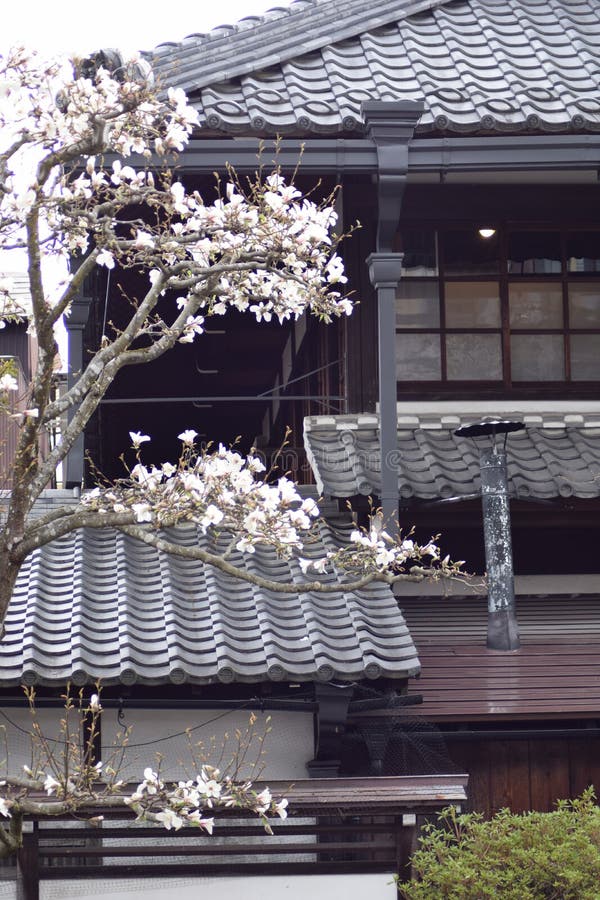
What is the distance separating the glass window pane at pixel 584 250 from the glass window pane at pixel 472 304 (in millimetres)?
816

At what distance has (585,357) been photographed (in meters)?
12.1

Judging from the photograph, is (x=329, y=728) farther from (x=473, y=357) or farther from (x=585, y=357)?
(x=585, y=357)

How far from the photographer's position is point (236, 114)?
10.5 metres

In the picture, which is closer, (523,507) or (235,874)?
(235,874)

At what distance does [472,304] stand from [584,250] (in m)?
1.23

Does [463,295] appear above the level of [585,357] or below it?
above

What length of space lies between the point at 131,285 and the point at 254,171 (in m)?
3.61

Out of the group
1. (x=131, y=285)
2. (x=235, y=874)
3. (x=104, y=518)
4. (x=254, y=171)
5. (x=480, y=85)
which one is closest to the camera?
(x=104, y=518)

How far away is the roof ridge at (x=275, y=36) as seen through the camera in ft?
36.9

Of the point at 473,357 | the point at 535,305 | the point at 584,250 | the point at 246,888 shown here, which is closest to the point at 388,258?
the point at 473,357

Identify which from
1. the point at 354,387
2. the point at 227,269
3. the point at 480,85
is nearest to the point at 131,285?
the point at 354,387

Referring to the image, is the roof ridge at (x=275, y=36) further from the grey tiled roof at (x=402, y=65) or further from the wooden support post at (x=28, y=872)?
the wooden support post at (x=28, y=872)

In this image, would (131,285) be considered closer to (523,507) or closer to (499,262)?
(499,262)

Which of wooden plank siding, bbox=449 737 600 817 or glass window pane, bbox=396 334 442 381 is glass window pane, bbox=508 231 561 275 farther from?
wooden plank siding, bbox=449 737 600 817
